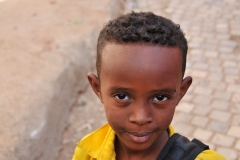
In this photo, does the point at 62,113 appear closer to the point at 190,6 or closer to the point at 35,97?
the point at 35,97

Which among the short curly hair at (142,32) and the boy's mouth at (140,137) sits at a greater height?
the short curly hair at (142,32)

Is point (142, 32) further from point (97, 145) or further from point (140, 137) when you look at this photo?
point (97, 145)

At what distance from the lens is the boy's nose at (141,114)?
1357 mm

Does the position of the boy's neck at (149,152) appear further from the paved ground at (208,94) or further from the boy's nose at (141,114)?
the paved ground at (208,94)

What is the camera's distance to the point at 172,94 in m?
1.42

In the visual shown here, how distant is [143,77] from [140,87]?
0.04 meters

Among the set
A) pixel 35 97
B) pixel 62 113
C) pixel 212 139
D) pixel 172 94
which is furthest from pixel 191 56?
pixel 172 94

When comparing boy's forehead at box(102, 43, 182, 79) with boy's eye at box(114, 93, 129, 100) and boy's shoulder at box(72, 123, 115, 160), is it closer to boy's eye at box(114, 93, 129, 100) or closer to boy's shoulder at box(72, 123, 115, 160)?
boy's eye at box(114, 93, 129, 100)

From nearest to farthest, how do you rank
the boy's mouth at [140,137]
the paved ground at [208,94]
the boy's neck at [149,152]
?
the boy's mouth at [140,137]
the boy's neck at [149,152]
the paved ground at [208,94]

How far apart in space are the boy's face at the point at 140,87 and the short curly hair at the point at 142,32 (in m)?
0.03

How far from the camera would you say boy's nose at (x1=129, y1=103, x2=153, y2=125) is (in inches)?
53.4

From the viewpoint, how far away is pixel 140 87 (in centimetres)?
133

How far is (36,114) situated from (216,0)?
462 cm

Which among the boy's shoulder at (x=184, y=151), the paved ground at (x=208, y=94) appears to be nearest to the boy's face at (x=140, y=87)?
the boy's shoulder at (x=184, y=151)
